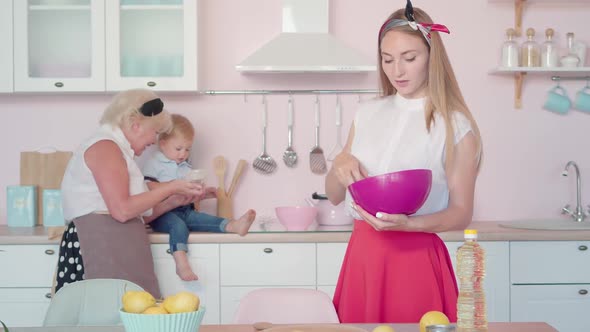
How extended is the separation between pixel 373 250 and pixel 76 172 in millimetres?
1269

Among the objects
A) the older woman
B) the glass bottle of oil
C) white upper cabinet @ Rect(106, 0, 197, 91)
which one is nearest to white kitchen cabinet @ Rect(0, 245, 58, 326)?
the older woman

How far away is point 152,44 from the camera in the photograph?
3670mm

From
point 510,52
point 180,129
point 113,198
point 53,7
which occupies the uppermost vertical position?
point 53,7

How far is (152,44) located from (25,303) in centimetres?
114

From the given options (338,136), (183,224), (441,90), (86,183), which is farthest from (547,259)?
(86,183)

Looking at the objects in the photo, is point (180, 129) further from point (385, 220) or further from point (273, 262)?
point (385, 220)

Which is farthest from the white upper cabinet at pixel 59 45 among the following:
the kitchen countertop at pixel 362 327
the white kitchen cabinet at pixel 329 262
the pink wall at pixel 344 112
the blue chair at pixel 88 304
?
the kitchen countertop at pixel 362 327

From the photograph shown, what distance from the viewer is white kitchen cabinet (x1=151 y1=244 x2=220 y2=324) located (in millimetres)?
3398

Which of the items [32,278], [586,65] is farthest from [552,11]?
[32,278]

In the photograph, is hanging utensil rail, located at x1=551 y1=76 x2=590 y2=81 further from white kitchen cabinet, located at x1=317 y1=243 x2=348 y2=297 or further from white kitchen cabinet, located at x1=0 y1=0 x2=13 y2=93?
white kitchen cabinet, located at x1=0 y1=0 x2=13 y2=93

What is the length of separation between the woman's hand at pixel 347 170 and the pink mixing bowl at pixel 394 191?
0.07 meters

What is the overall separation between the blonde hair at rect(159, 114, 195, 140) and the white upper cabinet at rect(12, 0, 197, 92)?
0.12 metres

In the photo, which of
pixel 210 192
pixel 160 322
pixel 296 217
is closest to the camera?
pixel 160 322

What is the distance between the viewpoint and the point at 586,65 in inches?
156
